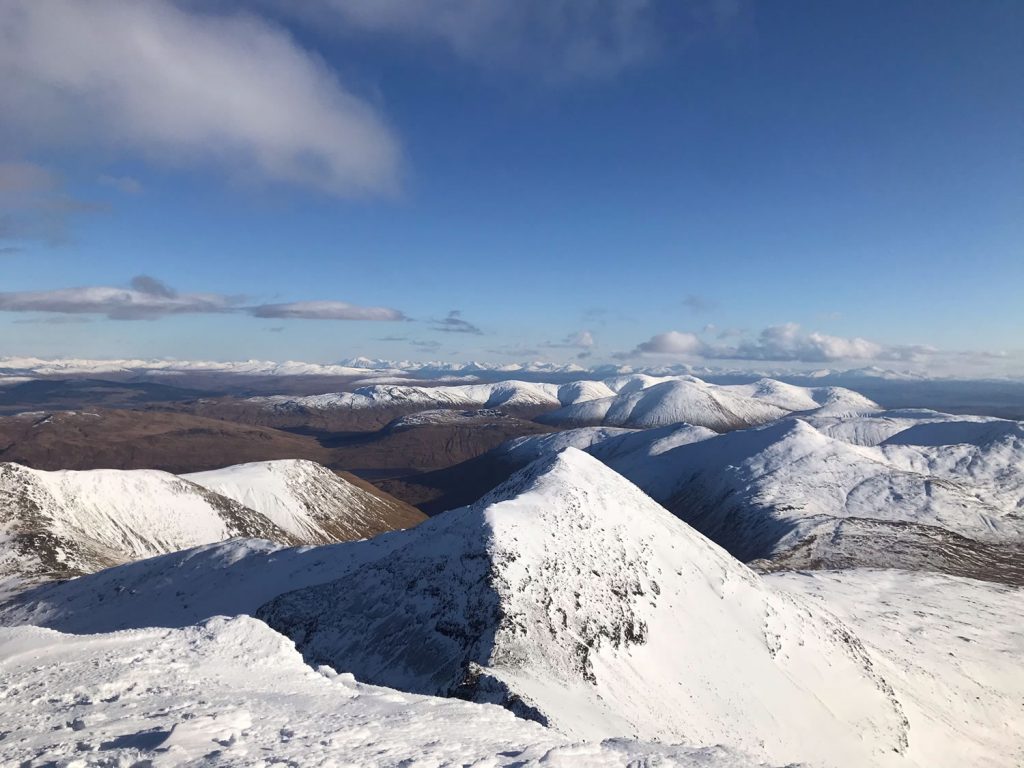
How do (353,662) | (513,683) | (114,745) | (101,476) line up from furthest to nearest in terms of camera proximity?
1. (101,476)
2. (353,662)
3. (513,683)
4. (114,745)

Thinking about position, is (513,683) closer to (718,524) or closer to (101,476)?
(101,476)

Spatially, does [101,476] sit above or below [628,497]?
below

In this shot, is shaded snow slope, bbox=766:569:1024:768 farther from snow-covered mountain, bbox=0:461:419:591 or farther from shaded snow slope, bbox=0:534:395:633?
snow-covered mountain, bbox=0:461:419:591

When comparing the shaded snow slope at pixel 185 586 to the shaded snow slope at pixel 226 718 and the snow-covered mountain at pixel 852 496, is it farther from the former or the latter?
the snow-covered mountain at pixel 852 496

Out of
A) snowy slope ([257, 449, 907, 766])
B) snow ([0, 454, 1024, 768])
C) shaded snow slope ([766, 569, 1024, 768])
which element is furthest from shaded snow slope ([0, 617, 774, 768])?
shaded snow slope ([766, 569, 1024, 768])

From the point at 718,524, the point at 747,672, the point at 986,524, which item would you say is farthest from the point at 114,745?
the point at 986,524

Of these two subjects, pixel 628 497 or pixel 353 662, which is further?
pixel 628 497

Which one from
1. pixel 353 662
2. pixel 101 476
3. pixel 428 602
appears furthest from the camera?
pixel 101 476
